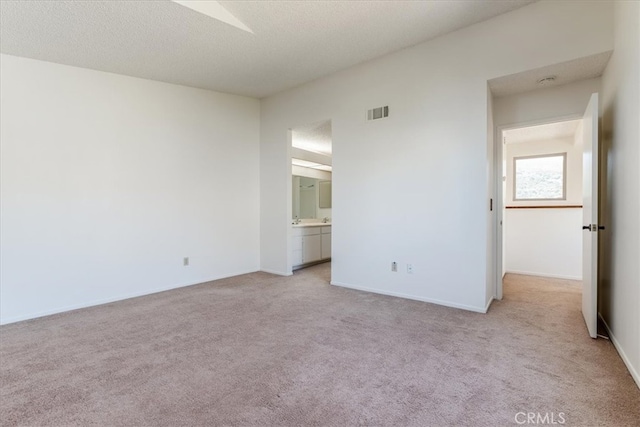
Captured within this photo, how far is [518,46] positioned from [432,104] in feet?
2.97

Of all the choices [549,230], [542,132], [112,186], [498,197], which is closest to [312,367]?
[498,197]

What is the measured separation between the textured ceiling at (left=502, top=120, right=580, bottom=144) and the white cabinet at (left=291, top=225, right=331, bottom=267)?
140 inches

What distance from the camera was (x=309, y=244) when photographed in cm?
589

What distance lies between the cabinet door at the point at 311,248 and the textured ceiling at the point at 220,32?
3.02 meters

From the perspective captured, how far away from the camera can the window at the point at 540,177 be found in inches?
214

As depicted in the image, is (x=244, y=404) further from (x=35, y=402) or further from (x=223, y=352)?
(x=35, y=402)

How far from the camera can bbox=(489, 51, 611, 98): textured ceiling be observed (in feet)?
9.13

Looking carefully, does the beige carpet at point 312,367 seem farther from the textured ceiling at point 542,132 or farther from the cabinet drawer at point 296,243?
the textured ceiling at point 542,132

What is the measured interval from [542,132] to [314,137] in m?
3.86

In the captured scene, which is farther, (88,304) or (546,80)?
(88,304)

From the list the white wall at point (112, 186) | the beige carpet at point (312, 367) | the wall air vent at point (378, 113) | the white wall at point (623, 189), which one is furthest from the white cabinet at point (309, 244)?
the white wall at point (623, 189)

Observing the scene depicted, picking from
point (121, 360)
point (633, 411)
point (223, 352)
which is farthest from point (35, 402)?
point (633, 411)

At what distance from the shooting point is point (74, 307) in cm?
358

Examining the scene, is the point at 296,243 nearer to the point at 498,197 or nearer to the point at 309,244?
the point at 309,244
